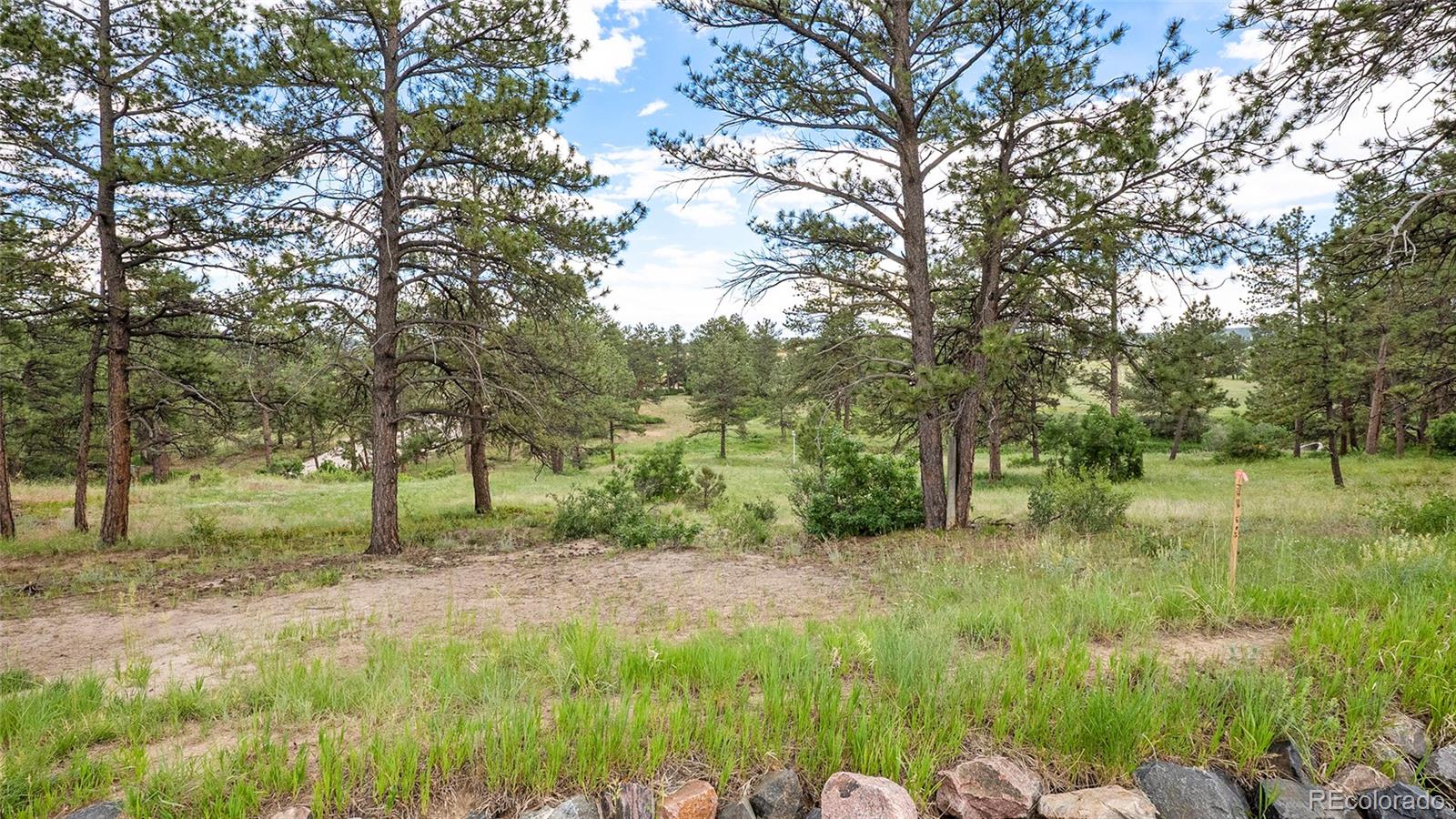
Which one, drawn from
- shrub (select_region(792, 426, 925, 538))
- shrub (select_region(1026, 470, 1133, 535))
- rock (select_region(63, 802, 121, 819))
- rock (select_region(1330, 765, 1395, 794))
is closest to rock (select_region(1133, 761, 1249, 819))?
rock (select_region(1330, 765, 1395, 794))

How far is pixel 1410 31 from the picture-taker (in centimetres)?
662

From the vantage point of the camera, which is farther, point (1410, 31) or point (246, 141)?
point (246, 141)

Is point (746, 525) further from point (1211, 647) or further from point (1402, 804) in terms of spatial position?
point (1402, 804)

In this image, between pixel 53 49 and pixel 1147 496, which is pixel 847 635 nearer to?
pixel 53 49

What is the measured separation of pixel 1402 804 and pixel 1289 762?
0.50 meters

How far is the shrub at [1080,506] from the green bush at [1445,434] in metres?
28.5

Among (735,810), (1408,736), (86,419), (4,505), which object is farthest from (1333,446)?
(4,505)

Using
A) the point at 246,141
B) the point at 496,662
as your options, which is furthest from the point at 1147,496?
the point at 246,141

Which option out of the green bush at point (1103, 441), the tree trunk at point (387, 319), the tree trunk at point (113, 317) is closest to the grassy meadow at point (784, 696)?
the tree trunk at point (387, 319)

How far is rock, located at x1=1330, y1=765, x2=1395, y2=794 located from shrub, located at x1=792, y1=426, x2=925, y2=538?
346 inches

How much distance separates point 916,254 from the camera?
1060 centimetres

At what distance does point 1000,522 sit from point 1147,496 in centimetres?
1192

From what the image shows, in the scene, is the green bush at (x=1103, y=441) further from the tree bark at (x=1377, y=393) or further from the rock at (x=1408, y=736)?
the rock at (x=1408, y=736)

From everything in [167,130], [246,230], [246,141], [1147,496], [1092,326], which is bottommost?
[1147,496]
